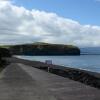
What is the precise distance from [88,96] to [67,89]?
9.79 feet

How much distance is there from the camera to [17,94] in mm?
16906

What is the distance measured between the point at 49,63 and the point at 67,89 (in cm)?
3022

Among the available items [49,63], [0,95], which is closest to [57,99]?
[0,95]

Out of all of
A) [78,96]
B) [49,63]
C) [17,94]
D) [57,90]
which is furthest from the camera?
[49,63]

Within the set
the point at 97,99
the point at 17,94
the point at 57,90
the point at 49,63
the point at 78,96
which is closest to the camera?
the point at 97,99

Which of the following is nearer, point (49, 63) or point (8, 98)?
point (8, 98)

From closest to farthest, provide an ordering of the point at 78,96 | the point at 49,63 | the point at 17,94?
the point at 78,96
the point at 17,94
the point at 49,63

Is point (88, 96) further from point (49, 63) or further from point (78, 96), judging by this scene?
point (49, 63)

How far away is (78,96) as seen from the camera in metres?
15.8

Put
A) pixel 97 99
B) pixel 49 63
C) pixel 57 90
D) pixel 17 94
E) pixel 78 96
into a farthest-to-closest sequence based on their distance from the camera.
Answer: pixel 49 63
pixel 57 90
pixel 17 94
pixel 78 96
pixel 97 99

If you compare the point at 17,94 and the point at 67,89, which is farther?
the point at 67,89

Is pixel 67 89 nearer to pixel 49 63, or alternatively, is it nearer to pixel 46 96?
pixel 46 96

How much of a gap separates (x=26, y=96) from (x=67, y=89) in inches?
116

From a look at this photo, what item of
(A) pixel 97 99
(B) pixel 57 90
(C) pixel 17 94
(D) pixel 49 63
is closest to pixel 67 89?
(B) pixel 57 90
